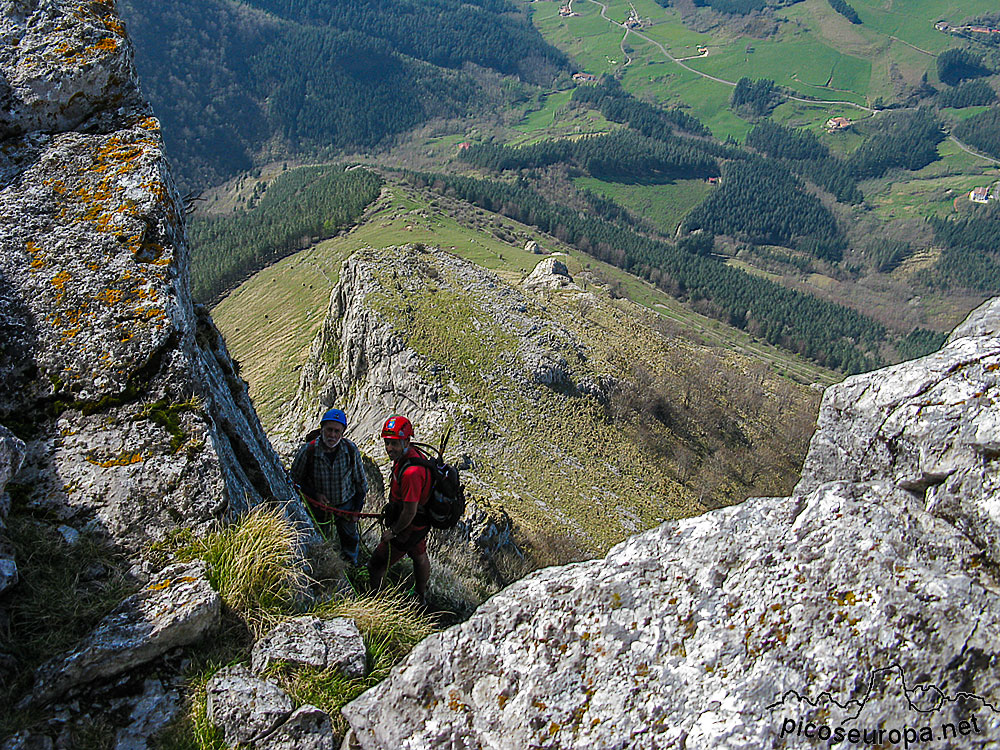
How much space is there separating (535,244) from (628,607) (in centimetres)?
13611

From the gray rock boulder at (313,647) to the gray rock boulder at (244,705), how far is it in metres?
0.16

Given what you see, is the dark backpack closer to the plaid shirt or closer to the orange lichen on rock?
the plaid shirt

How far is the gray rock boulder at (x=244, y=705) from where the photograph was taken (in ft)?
13.6

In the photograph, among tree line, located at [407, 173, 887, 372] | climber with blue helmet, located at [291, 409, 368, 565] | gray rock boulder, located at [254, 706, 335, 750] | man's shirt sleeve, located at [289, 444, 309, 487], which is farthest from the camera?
tree line, located at [407, 173, 887, 372]

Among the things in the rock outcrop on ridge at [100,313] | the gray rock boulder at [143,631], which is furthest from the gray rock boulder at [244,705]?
the rock outcrop on ridge at [100,313]

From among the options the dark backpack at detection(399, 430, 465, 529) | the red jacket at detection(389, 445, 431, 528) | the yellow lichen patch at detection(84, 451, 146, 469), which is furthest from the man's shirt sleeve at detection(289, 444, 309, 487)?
the yellow lichen patch at detection(84, 451, 146, 469)

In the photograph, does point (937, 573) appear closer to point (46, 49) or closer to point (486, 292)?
point (46, 49)

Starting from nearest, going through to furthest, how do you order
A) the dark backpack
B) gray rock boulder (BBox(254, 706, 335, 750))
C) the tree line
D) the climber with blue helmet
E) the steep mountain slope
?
1. gray rock boulder (BBox(254, 706, 335, 750))
2. the dark backpack
3. the climber with blue helmet
4. the steep mountain slope
5. the tree line

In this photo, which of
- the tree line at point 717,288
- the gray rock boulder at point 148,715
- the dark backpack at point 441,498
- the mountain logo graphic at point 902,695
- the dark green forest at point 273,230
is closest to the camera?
the mountain logo graphic at point 902,695

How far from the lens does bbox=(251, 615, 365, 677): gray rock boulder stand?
4.59 m

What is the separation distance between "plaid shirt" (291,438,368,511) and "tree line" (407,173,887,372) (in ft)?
508

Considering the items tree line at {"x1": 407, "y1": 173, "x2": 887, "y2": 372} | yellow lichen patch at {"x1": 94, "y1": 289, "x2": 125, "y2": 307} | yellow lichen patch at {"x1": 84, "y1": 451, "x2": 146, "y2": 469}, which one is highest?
yellow lichen patch at {"x1": 94, "y1": 289, "x2": 125, "y2": 307}

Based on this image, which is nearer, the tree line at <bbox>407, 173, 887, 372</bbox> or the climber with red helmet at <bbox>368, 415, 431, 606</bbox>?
the climber with red helmet at <bbox>368, 415, 431, 606</bbox>

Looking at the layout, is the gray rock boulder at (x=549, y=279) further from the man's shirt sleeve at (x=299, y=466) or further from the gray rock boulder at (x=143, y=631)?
the gray rock boulder at (x=143, y=631)
